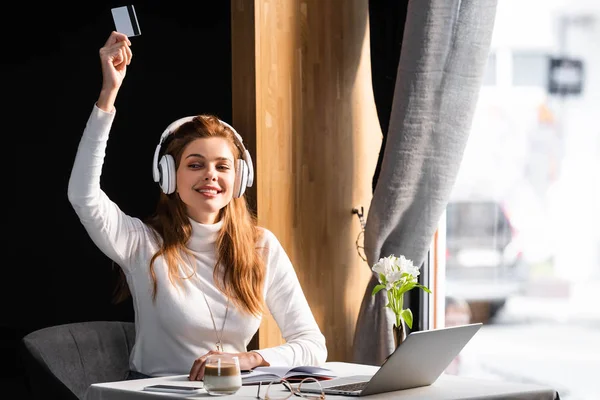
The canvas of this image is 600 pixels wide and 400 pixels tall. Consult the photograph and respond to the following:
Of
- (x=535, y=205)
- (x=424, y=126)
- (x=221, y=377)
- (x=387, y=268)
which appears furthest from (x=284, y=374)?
(x=535, y=205)

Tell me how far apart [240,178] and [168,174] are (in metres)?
0.23

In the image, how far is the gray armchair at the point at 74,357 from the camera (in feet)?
8.63

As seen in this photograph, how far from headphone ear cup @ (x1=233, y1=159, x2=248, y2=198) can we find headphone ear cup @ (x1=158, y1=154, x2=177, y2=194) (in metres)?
0.20

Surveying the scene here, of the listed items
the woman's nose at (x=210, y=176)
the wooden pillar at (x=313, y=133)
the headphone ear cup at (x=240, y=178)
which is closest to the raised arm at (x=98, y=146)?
the woman's nose at (x=210, y=176)

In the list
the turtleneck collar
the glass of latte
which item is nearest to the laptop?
the glass of latte

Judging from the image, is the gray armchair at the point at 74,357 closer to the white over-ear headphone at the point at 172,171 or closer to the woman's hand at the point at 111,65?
the white over-ear headphone at the point at 172,171

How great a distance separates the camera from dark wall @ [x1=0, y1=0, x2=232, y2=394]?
423 cm

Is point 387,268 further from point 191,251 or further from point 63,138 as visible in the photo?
point 63,138

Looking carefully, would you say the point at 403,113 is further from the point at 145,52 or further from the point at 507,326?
the point at 145,52

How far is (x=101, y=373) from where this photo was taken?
117 inches

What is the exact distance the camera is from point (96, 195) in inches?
109

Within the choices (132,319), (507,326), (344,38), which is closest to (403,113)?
(344,38)

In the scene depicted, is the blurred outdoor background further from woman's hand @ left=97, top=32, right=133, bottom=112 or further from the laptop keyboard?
woman's hand @ left=97, top=32, right=133, bottom=112

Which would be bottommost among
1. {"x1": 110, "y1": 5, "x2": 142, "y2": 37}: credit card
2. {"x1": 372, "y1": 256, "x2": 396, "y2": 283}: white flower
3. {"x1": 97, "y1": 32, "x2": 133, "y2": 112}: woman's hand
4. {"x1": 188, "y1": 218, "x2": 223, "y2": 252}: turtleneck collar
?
{"x1": 372, "y1": 256, "x2": 396, "y2": 283}: white flower
